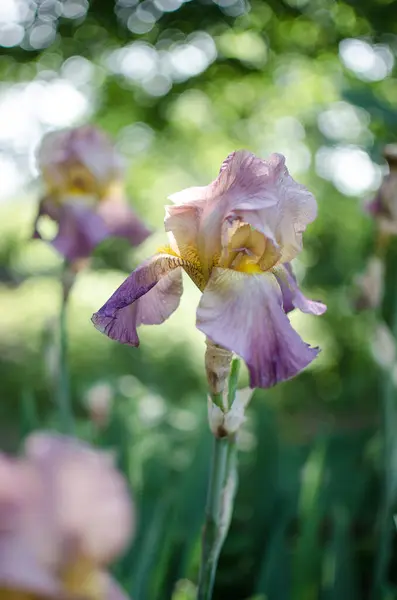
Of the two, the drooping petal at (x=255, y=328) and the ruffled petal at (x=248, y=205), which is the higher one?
the ruffled petal at (x=248, y=205)

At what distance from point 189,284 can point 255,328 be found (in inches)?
222

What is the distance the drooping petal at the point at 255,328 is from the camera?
59 centimetres

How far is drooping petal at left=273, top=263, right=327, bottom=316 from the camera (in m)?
0.71

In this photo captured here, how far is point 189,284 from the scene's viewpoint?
6230mm

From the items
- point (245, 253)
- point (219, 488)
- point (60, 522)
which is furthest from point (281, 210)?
point (60, 522)

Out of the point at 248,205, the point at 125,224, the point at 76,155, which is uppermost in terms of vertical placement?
the point at 248,205

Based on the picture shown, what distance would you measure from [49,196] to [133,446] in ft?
2.82

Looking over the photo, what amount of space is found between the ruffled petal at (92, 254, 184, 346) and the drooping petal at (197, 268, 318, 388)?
8 centimetres

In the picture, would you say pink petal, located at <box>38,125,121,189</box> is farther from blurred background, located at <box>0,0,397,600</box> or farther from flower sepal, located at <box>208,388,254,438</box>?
flower sepal, located at <box>208,388,254,438</box>

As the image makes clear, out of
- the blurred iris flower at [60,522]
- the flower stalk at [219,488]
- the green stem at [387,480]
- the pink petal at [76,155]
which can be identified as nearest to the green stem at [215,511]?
the flower stalk at [219,488]

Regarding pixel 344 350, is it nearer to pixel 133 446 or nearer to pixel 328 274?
pixel 328 274

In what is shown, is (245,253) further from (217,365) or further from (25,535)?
(25,535)

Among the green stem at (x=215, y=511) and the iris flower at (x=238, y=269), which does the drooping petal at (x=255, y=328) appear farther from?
the green stem at (x=215, y=511)

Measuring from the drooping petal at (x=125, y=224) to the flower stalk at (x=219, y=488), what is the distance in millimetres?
1001
